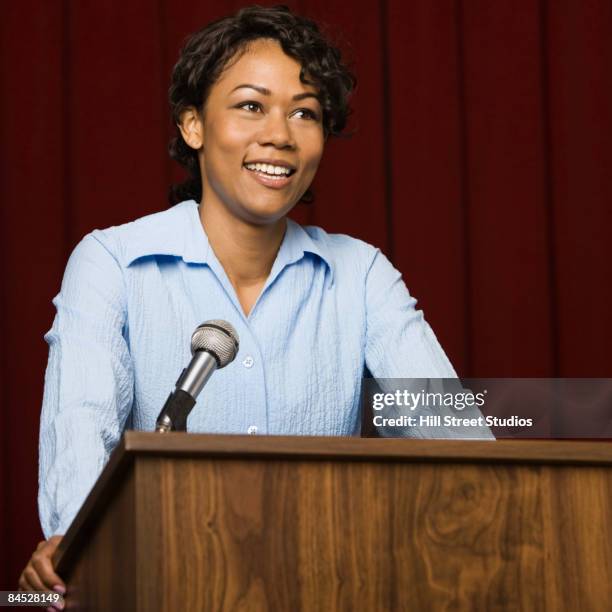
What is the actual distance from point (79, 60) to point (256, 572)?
184 centimetres

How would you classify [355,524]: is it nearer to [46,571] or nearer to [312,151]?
[46,571]

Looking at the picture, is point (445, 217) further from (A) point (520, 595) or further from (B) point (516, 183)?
(A) point (520, 595)

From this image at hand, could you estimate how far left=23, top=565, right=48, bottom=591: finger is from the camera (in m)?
1.20

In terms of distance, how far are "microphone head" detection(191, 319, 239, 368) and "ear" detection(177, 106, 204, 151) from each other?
791mm

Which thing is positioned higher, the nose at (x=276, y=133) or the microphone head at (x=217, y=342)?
the nose at (x=276, y=133)

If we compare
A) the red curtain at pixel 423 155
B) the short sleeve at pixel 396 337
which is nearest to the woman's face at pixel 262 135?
the short sleeve at pixel 396 337

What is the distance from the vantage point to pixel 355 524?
3.09 feet

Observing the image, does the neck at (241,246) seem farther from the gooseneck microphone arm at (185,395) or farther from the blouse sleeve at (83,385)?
the gooseneck microphone arm at (185,395)

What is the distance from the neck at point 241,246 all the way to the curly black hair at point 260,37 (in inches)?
7.6

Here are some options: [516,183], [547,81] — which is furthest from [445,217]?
[547,81]

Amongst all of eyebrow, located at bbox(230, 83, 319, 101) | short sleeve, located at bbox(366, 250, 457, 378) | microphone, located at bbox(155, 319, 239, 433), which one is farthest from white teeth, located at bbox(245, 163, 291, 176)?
microphone, located at bbox(155, 319, 239, 433)

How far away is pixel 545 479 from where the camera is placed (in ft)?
3.20

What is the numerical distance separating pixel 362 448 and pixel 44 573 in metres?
0.42

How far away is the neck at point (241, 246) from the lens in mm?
1776
